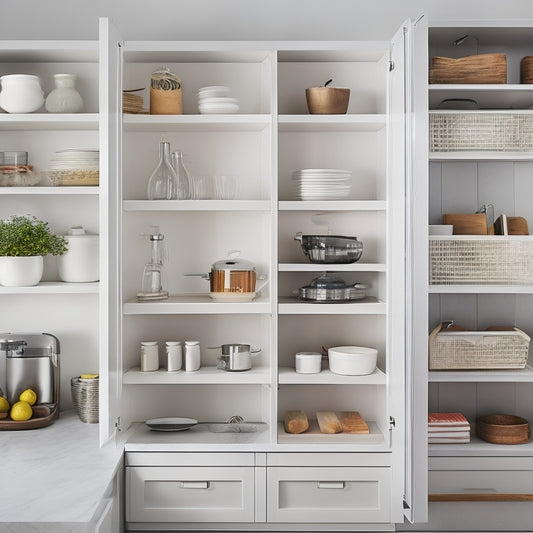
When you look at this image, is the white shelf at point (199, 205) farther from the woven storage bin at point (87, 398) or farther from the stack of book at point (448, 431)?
the stack of book at point (448, 431)

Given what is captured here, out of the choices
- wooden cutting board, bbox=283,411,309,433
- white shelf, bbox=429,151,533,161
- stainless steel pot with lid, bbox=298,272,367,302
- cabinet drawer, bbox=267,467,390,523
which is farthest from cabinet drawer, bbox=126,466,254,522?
white shelf, bbox=429,151,533,161

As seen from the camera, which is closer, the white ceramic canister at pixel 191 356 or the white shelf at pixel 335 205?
the white shelf at pixel 335 205

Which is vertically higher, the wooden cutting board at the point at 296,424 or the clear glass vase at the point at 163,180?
the clear glass vase at the point at 163,180

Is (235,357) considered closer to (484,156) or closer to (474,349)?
(474,349)

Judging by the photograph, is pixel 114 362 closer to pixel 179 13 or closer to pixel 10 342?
pixel 10 342

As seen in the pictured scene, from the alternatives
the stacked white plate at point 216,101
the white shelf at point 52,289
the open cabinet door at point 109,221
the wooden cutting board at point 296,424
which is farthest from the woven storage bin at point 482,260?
the white shelf at point 52,289

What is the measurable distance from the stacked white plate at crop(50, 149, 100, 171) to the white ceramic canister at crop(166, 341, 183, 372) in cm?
82

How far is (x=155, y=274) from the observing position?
2.78 meters

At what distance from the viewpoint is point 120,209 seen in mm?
2574

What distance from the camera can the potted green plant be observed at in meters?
2.68

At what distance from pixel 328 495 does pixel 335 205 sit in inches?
45.7

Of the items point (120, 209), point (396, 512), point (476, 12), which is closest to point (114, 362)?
point (120, 209)

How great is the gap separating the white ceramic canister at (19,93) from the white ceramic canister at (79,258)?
0.54 metres

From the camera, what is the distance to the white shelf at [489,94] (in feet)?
8.72
